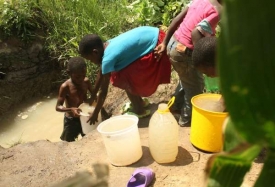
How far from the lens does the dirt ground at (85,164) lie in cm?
225

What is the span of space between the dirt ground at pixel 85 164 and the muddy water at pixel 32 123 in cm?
113

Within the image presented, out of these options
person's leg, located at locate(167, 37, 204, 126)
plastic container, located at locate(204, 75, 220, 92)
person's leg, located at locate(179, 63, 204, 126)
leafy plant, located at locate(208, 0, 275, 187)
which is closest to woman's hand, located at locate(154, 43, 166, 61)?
person's leg, located at locate(167, 37, 204, 126)

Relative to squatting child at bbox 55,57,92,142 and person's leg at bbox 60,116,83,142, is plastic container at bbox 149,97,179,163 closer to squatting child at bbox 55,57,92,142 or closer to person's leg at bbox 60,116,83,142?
squatting child at bbox 55,57,92,142

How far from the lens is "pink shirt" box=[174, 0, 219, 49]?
2.37 m

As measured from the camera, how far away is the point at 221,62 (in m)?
0.39

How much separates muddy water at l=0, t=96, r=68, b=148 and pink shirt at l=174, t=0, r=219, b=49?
2056 millimetres

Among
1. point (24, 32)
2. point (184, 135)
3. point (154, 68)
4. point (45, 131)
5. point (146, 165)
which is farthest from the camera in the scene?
point (24, 32)

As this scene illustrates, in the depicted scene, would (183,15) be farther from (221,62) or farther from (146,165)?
(221,62)

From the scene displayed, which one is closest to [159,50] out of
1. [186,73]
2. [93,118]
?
[186,73]

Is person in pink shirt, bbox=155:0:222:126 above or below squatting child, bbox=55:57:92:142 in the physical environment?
above

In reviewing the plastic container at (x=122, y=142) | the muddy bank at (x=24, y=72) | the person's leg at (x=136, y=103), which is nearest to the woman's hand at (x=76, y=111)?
the person's leg at (x=136, y=103)

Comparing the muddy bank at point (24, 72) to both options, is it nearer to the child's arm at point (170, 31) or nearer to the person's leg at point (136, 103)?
the person's leg at point (136, 103)

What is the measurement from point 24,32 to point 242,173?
14.2 ft

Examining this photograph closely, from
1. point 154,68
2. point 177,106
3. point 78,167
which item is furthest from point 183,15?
point 78,167
